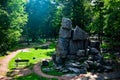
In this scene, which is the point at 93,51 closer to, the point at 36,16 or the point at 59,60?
the point at 59,60

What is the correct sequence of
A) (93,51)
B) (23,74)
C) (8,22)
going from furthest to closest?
(8,22)
(93,51)
(23,74)

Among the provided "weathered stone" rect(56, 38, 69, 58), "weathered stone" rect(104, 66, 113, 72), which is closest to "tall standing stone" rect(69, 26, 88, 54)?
"weathered stone" rect(56, 38, 69, 58)

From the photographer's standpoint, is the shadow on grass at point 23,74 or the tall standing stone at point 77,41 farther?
the tall standing stone at point 77,41

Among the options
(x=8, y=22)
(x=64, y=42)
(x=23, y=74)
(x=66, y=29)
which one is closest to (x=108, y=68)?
(x=64, y=42)

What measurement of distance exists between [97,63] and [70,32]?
666 centimetres

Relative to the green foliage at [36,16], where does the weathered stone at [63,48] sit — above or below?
below

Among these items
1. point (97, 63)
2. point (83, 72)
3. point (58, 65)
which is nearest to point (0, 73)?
point (58, 65)

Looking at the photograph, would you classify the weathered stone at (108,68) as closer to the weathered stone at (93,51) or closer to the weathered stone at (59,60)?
the weathered stone at (93,51)

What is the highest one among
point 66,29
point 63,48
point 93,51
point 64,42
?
point 66,29

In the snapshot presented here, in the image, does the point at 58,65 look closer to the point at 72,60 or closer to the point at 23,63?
the point at 72,60

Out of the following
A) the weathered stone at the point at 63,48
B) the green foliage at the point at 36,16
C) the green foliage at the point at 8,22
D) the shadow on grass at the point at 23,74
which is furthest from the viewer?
the green foliage at the point at 36,16

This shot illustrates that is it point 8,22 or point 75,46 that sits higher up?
point 8,22

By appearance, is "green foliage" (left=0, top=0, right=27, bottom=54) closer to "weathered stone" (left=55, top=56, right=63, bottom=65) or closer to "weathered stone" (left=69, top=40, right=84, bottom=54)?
"weathered stone" (left=55, top=56, right=63, bottom=65)

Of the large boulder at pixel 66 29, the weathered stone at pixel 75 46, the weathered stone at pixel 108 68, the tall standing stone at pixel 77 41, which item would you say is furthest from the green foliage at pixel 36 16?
the weathered stone at pixel 108 68
